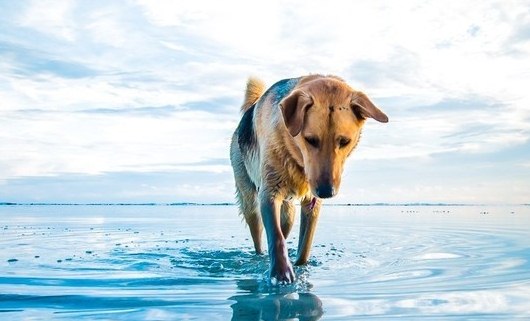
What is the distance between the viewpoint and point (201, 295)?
4457 mm

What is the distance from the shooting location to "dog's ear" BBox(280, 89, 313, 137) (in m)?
5.27

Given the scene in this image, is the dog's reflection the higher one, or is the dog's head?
the dog's head

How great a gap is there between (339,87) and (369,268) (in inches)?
78.6

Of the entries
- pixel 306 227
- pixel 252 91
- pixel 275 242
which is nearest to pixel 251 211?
pixel 306 227

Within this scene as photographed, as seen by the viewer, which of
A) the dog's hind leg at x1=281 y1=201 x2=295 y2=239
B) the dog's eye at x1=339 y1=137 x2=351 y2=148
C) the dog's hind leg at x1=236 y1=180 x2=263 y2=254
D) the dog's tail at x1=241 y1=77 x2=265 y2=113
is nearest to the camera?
the dog's eye at x1=339 y1=137 x2=351 y2=148

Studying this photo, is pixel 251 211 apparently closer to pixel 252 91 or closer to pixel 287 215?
pixel 287 215

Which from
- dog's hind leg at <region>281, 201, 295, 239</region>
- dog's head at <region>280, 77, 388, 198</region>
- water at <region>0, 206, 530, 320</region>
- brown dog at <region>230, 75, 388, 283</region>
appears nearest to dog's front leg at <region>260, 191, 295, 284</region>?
brown dog at <region>230, 75, 388, 283</region>

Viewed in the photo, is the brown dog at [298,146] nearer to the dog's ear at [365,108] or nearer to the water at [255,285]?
the dog's ear at [365,108]

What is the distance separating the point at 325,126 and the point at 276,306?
1.93 metres

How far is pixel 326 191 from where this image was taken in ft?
16.9

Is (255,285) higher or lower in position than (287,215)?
lower

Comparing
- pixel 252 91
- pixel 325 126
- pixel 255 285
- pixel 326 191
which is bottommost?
pixel 255 285

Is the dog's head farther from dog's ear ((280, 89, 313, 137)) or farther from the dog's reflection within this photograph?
the dog's reflection

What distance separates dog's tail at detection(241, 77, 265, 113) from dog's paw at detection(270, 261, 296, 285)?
3.67 meters
